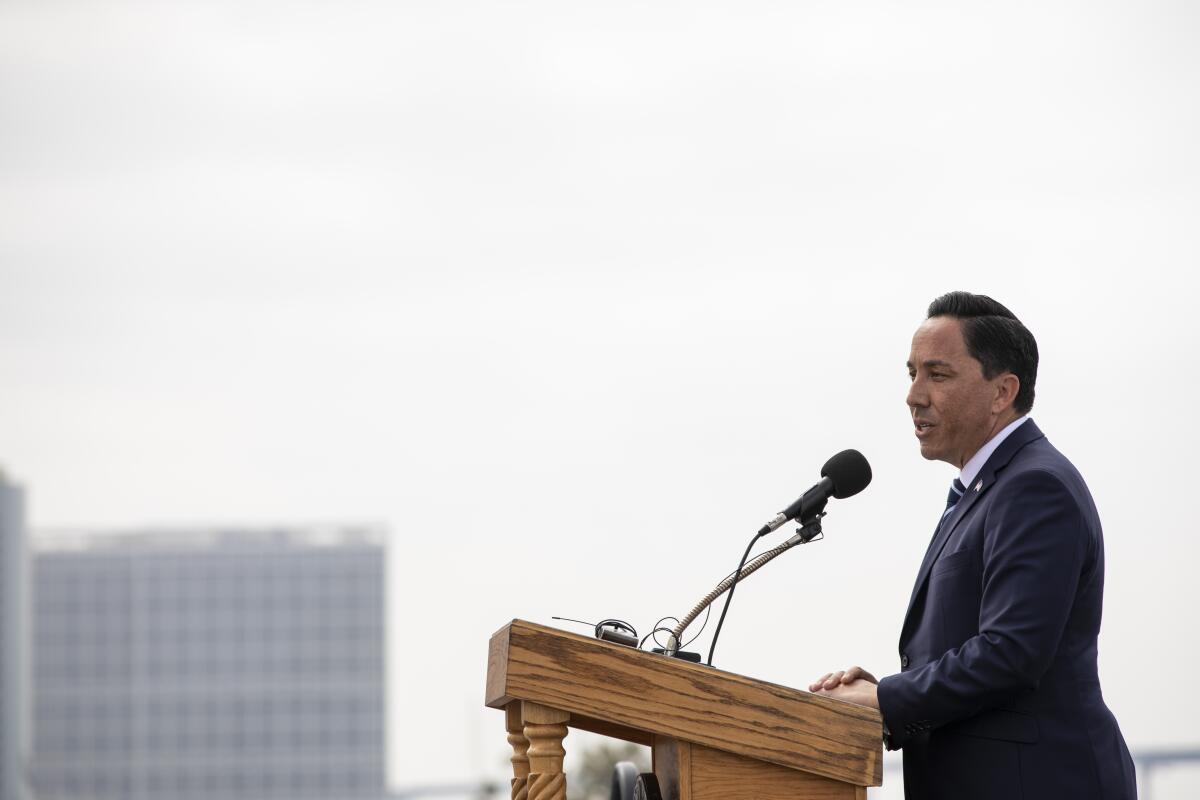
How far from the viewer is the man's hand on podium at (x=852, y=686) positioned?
2.19 metres

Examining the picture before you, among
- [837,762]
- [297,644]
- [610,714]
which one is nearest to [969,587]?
[837,762]

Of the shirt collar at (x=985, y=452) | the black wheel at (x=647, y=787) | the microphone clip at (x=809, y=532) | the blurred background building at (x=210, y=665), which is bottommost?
the black wheel at (x=647, y=787)

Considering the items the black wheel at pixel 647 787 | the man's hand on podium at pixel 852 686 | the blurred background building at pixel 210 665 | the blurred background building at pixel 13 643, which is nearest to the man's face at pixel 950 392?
the man's hand on podium at pixel 852 686

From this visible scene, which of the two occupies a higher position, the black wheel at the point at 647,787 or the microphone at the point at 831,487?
the microphone at the point at 831,487

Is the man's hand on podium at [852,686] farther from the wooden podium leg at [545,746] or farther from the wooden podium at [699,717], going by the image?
the wooden podium leg at [545,746]

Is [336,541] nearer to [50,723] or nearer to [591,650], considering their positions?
[50,723]

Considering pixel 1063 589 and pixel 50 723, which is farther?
pixel 50 723

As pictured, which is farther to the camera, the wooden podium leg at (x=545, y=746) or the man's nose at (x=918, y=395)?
the man's nose at (x=918, y=395)

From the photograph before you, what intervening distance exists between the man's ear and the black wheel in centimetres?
81

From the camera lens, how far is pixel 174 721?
9731 cm

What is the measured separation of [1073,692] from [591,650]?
75cm

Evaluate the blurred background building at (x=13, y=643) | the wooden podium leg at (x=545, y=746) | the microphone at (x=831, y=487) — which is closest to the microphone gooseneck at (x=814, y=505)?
the microphone at (x=831, y=487)

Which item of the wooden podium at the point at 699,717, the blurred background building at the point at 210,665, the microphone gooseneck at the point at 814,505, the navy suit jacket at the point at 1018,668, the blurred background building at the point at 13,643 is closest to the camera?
the wooden podium at the point at 699,717

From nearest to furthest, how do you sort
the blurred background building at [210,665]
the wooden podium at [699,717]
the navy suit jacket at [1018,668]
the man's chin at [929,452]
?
the wooden podium at [699,717] < the navy suit jacket at [1018,668] < the man's chin at [929,452] < the blurred background building at [210,665]
